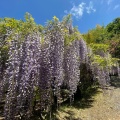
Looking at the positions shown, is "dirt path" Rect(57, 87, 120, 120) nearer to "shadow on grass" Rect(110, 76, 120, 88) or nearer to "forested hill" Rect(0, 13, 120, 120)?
"forested hill" Rect(0, 13, 120, 120)

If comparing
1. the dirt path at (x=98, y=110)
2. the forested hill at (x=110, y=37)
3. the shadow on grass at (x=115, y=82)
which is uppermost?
the forested hill at (x=110, y=37)

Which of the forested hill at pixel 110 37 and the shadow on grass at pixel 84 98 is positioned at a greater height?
the forested hill at pixel 110 37

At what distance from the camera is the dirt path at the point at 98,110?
34.3 ft

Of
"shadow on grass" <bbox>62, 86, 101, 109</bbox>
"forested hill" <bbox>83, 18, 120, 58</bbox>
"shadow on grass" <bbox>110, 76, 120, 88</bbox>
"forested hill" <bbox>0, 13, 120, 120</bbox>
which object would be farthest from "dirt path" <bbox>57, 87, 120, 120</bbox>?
"forested hill" <bbox>83, 18, 120, 58</bbox>

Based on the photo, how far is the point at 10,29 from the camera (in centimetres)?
859

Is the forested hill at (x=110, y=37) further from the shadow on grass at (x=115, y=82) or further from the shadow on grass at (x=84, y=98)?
the shadow on grass at (x=84, y=98)

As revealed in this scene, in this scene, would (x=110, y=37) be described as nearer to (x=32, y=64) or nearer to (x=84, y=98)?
(x=84, y=98)

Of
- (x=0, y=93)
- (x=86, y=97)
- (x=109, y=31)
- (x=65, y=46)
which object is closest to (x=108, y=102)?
(x=86, y=97)

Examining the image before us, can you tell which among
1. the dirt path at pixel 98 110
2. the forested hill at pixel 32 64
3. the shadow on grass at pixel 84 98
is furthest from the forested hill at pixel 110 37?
the forested hill at pixel 32 64

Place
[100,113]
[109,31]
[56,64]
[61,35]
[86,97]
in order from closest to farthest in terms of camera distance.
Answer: [56,64] → [61,35] → [100,113] → [86,97] → [109,31]

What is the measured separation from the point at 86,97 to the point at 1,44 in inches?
281

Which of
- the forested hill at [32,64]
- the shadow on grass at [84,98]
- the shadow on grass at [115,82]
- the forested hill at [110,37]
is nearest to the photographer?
the forested hill at [32,64]

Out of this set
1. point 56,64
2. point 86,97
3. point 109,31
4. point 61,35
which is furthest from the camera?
point 109,31

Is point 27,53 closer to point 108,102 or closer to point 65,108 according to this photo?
point 65,108
